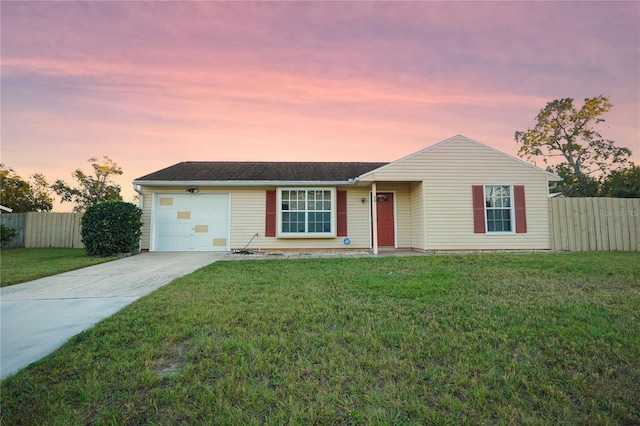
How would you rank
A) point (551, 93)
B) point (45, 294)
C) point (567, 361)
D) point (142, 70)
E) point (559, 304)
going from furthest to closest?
point (551, 93) → point (142, 70) → point (45, 294) → point (559, 304) → point (567, 361)

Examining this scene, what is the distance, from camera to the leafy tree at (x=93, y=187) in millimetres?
22188

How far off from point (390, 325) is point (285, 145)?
532 inches

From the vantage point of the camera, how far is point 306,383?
193 centimetres

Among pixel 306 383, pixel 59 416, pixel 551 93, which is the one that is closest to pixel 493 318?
pixel 306 383

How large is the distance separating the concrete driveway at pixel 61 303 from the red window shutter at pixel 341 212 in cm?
556

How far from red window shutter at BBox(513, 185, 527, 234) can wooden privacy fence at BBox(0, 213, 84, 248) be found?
1837cm

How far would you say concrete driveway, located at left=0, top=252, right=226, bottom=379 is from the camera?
2721 millimetres

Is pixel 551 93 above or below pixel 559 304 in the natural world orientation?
above

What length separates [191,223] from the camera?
10961 mm

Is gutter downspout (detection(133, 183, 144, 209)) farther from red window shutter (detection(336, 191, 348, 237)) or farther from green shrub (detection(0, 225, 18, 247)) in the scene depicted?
red window shutter (detection(336, 191, 348, 237))

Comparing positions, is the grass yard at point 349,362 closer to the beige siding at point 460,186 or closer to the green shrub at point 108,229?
the beige siding at point 460,186

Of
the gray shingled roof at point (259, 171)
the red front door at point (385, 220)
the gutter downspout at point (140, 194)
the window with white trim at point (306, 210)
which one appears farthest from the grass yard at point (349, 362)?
the gutter downspout at point (140, 194)

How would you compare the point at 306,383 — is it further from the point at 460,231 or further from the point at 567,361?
the point at 460,231

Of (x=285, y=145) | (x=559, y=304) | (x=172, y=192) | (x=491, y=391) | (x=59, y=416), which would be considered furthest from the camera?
(x=285, y=145)
